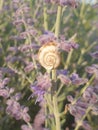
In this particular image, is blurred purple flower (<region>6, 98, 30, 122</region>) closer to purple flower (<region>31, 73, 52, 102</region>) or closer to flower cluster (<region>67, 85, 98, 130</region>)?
flower cluster (<region>67, 85, 98, 130</region>)

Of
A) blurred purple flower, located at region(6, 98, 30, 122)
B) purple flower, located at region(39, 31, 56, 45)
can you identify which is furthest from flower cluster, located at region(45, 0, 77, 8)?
blurred purple flower, located at region(6, 98, 30, 122)

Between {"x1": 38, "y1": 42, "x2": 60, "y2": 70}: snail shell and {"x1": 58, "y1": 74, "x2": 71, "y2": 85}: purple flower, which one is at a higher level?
{"x1": 38, "y1": 42, "x2": 60, "y2": 70}: snail shell

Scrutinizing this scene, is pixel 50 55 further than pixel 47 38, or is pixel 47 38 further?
pixel 47 38

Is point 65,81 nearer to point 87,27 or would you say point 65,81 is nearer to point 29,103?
point 29,103

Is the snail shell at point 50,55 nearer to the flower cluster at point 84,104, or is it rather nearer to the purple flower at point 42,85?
the purple flower at point 42,85

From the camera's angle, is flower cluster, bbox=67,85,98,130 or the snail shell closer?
the snail shell

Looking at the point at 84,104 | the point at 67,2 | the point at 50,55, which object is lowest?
the point at 84,104

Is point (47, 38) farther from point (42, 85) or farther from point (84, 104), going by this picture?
point (84, 104)

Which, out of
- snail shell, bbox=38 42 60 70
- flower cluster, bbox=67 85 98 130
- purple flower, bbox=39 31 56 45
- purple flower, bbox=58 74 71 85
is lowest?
flower cluster, bbox=67 85 98 130

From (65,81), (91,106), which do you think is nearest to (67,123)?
(91,106)

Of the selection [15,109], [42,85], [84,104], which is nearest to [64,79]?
[42,85]

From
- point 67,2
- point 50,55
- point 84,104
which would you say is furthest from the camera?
point 84,104

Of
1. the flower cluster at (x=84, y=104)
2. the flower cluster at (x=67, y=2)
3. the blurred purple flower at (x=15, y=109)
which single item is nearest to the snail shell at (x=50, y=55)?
the flower cluster at (x=67, y=2)
